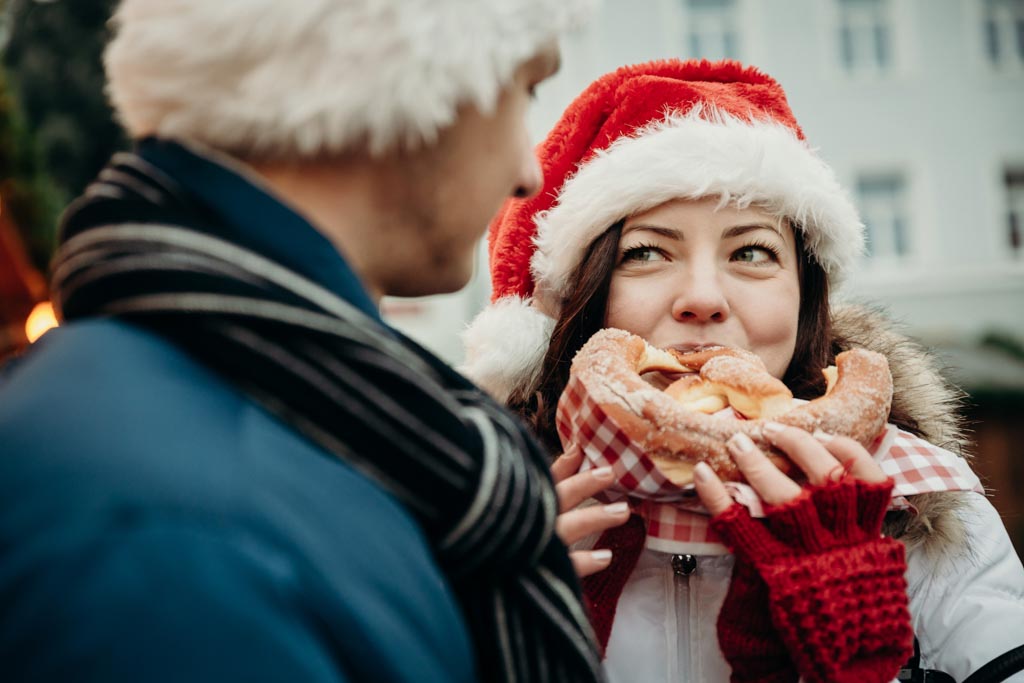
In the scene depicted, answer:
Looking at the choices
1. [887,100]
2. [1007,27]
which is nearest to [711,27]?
[887,100]

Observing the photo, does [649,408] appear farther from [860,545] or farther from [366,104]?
[366,104]

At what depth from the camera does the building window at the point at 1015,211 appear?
12820 millimetres

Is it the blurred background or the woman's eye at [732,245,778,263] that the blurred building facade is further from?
the woman's eye at [732,245,778,263]

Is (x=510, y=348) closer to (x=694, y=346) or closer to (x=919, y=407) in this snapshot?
(x=694, y=346)

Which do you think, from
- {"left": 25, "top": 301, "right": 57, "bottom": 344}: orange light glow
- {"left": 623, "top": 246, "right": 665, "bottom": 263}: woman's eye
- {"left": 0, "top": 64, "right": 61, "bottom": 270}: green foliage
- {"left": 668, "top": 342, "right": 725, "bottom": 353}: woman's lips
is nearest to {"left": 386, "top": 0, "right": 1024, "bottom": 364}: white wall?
{"left": 0, "top": 64, "right": 61, "bottom": 270}: green foliage

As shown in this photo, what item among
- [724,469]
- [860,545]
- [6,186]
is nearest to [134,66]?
[724,469]

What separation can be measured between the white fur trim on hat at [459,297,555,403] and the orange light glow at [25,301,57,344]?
13.1ft

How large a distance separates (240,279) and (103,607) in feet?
1.09

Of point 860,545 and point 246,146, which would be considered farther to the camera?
point 860,545

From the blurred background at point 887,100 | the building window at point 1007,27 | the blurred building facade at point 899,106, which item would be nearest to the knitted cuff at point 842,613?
the blurred background at point 887,100

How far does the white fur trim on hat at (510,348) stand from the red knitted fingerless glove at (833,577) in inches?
28.9

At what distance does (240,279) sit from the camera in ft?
3.01

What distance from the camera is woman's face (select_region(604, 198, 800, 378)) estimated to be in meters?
1.96

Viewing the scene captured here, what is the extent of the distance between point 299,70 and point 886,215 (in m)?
13.1
